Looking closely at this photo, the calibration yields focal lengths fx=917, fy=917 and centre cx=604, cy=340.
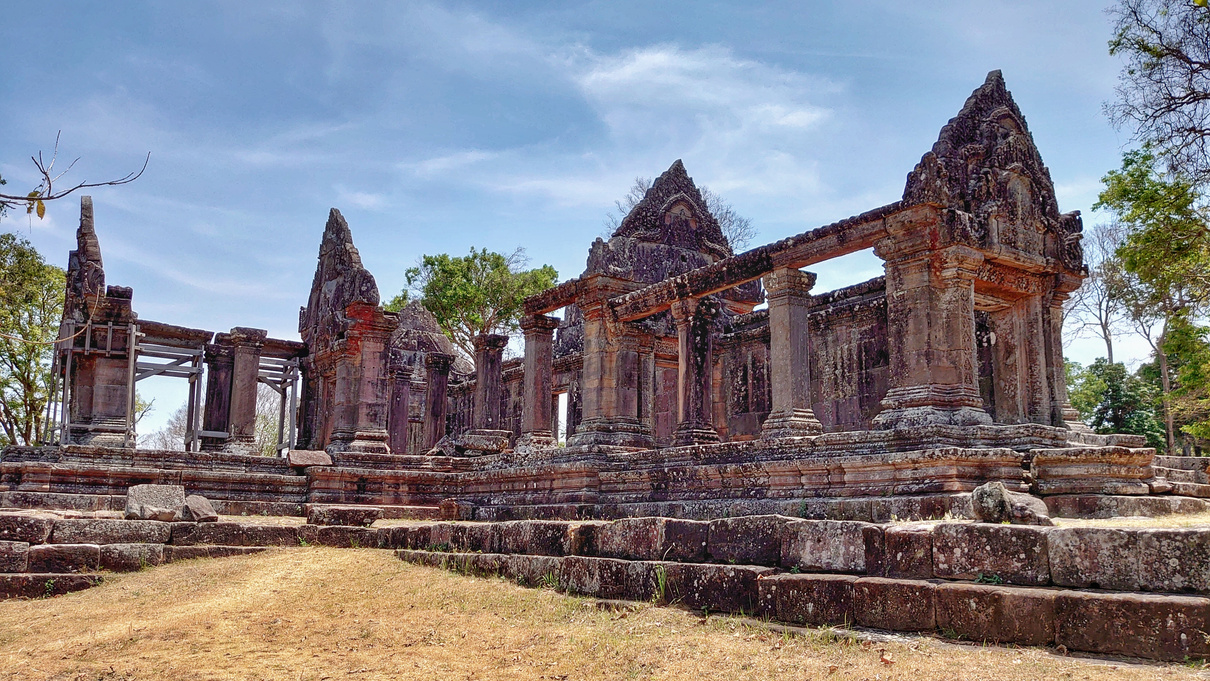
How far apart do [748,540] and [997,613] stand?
82.0 inches

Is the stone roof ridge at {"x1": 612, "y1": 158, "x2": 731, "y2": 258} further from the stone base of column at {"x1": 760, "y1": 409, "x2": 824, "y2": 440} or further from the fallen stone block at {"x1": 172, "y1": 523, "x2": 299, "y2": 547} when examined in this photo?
the fallen stone block at {"x1": 172, "y1": 523, "x2": 299, "y2": 547}

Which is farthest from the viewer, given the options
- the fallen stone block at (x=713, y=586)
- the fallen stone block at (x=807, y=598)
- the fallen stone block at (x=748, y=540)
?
the fallen stone block at (x=748, y=540)

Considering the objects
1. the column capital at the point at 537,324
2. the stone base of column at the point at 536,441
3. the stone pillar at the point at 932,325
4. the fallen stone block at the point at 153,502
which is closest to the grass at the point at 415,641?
the fallen stone block at the point at 153,502

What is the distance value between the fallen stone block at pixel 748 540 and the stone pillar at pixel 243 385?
50.4 feet

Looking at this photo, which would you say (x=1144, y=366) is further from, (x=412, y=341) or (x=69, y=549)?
(x=69, y=549)

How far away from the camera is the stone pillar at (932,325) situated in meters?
10.3

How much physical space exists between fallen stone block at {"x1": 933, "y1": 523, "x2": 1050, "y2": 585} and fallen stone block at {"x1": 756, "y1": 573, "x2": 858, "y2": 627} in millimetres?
567

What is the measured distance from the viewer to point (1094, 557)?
475 cm

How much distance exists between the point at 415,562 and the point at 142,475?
616cm

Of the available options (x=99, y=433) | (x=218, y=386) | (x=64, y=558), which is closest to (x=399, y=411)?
(x=218, y=386)

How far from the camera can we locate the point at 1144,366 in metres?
32.2

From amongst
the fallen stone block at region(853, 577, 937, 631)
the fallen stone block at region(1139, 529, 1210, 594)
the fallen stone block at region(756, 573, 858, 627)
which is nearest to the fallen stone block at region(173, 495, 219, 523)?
the fallen stone block at region(756, 573, 858, 627)

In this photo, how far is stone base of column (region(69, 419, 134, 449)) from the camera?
53.1 feet

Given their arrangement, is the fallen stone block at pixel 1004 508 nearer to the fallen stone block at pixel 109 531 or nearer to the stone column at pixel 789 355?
the stone column at pixel 789 355
